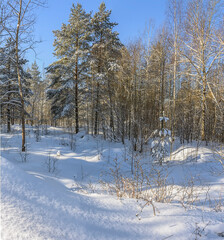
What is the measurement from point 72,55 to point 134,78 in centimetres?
761

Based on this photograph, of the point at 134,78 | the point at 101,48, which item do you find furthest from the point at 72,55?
the point at 134,78

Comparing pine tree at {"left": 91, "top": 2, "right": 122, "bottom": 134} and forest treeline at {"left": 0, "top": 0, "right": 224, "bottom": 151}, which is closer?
forest treeline at {"left": 0, "top": 0, "right": 224, "bottom": 151}

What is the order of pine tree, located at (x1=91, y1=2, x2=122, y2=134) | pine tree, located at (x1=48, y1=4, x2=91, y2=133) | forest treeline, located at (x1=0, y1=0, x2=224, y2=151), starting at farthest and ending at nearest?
pine tree, located at (x1=48, y1=4, x2=91, y2=133) < pine tree, located at (x1=91, y1=2, x2=122, y2=134) < forest treeline, located at (x1=0, y1=0, x2=224, y2=151)

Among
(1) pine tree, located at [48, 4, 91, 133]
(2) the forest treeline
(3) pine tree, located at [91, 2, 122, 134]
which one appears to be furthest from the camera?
(1) pine tree, located at [48, 4, 91, 133]

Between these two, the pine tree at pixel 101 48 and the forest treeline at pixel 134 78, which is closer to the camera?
the forest treeline at pixel 134 78

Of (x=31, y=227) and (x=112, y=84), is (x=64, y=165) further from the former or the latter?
(x=112, y=84)

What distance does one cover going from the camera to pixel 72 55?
1346cm

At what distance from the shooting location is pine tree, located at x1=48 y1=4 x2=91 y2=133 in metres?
12.8

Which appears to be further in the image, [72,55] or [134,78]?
[72,55]

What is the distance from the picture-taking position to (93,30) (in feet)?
42.3

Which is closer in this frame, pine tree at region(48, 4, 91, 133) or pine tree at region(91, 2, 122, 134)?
pine tree at region(91, 2, 122, 134)

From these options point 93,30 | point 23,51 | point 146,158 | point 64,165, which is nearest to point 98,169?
point 64,165

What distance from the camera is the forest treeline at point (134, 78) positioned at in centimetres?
779

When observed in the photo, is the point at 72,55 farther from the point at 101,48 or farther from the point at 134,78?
the point at 134,78
